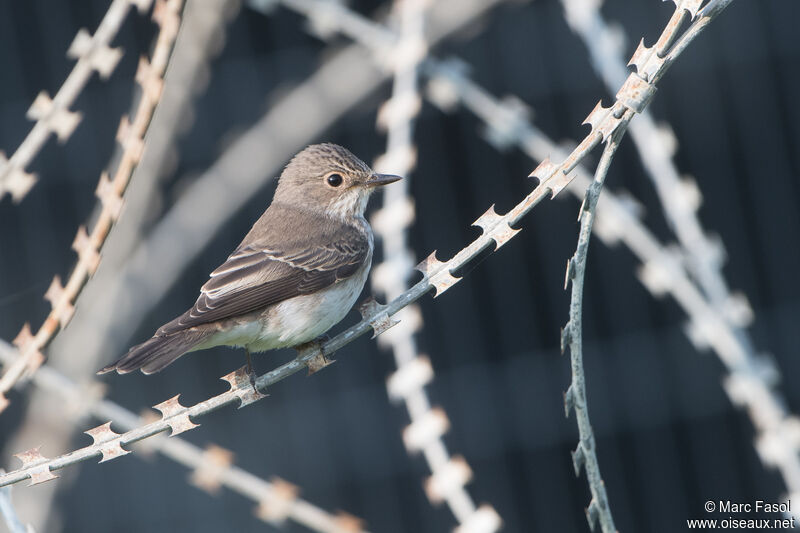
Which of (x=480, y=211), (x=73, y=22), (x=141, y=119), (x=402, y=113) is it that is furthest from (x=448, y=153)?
(x=141, y=119)

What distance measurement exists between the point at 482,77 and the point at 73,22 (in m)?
2.34

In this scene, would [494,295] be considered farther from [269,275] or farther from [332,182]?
[269,275]

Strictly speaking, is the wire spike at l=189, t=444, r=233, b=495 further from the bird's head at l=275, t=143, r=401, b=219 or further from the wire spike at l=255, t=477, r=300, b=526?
the bird's head at l=275, t=143, r=401, b=219

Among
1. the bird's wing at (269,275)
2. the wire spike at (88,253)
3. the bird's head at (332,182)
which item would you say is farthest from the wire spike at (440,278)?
the bird's head at (332,182)

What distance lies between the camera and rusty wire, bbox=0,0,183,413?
157 cm

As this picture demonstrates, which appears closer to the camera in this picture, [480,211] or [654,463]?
[654,463]

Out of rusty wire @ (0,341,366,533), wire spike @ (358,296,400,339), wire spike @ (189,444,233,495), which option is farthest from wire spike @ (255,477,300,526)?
wire spike @ (358,296,400,339)

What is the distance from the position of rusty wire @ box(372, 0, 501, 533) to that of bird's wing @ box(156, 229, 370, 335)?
9.8 inches

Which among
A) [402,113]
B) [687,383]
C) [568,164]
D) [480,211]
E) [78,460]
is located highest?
[480,211]

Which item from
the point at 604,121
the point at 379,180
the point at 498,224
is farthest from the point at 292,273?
the point at 604,121

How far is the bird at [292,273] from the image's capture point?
2486 mm

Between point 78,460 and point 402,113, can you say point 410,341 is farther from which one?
point 78,460

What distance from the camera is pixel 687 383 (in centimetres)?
504

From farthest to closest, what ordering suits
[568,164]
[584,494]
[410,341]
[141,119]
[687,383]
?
[584,494], [687,383], [410,341], [141,119], [568,164]
